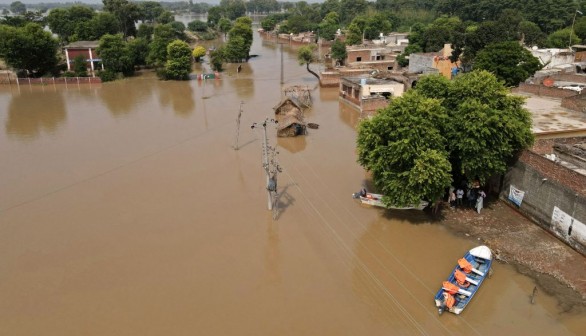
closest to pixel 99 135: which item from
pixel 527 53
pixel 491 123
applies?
pixel 491 123

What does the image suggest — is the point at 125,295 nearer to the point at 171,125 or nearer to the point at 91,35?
the point at 171,125

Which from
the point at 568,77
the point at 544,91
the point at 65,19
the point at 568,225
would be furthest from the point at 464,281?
the point at 65,19

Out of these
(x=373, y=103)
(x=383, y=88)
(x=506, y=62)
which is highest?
(x=506, y=62)

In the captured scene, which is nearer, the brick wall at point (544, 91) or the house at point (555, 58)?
the brick wall at point (544, 91)

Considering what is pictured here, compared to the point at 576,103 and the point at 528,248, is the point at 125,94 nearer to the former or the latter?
the point at 576,103

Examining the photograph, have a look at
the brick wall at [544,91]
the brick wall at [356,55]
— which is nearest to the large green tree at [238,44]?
the brick wall at [356,55]

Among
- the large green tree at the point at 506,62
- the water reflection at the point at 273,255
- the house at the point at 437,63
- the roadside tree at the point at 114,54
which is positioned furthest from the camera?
the roadside tree at the point at 114,54

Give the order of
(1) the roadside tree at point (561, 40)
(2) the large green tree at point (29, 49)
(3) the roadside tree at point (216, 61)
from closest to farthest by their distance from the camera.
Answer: (2) the large green tree at point (29, 49), (1) the roadside tree at point (561, 40), (3) the roadside tree at point (216, 61)

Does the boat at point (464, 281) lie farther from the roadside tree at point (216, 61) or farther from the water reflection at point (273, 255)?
the roadside tree at point (216, 61)
